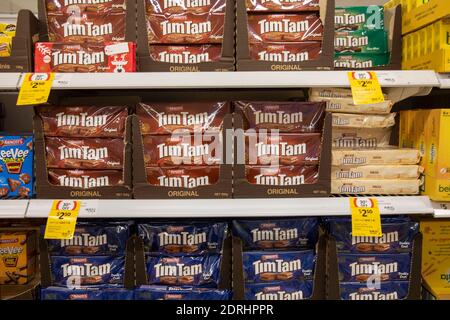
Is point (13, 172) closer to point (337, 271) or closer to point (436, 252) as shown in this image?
point (337, 271)

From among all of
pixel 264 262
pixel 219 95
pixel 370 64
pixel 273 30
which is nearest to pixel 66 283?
pixel 264 262

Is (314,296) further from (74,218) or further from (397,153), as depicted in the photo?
(74,218)

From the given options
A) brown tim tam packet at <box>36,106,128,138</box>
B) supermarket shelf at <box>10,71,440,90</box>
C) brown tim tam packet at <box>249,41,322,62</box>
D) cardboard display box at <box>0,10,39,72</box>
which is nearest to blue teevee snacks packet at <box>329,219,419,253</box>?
supermarket shelf at <box>10,71,440,90</box>

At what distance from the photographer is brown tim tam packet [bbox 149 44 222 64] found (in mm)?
1349

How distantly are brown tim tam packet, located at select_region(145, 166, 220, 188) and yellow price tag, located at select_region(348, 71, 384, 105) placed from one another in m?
0.50

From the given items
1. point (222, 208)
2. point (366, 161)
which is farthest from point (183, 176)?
point (366, 161)

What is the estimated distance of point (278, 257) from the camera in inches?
53.6

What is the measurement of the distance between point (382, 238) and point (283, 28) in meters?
0.80

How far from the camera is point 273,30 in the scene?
135cm

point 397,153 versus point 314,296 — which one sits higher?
point 397,153

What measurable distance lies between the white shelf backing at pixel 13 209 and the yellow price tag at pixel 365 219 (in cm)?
106

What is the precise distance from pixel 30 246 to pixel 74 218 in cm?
37

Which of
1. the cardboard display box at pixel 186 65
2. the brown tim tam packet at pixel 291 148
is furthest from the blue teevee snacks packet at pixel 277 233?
the cardboard display box at pixel 186 65

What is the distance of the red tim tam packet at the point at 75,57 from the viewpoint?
4.32 ft
